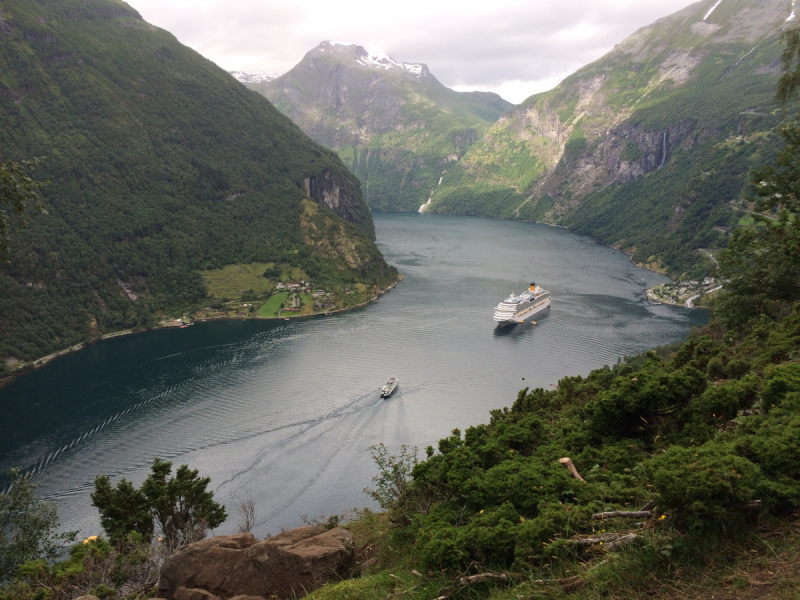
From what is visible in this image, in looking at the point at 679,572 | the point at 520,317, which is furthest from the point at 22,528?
the point at 520,317

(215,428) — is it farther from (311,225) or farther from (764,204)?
(311,225)

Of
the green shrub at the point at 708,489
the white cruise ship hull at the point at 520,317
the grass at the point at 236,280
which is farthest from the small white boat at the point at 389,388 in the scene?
the green shrub at the point at 708,489

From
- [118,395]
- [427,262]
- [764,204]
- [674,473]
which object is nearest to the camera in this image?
[674,473]

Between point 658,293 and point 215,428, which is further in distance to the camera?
point 658,293

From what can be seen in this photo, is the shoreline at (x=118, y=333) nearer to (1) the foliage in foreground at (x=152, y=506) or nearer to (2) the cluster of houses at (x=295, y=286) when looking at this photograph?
(2) the cluster of houses at (x=295, y=286)

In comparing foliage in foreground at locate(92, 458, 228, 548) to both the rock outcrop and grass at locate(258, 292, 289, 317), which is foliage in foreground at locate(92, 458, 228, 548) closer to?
the rock outcrop

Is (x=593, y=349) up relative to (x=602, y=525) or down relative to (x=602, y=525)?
down

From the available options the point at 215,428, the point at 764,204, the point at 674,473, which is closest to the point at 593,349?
the point at 215,428

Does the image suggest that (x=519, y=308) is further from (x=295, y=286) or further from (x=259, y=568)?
(x=259, y=568)
